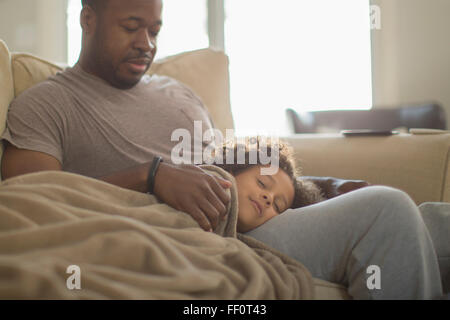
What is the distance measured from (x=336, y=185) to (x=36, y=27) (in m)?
2.63

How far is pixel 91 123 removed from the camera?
1.10m

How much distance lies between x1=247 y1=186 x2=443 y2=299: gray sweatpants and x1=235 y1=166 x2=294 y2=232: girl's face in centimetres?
6

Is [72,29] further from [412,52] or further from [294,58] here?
[412,52]

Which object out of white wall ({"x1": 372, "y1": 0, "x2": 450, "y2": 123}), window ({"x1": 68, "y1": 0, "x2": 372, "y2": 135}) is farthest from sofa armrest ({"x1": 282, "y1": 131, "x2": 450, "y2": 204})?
white wall ({"x1": 372, "y1": 0, "x2": 450, "y2": 123})

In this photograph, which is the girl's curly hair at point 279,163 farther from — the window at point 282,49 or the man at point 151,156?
the window at point 282,49

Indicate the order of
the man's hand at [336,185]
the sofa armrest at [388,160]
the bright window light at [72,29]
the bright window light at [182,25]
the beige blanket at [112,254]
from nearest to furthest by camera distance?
the beige blanket at [112,254] < the man's hand at [336,185] < the sofa armrest at [388,160] < the bright window light at [72,29] < the bright window light at [182,25]

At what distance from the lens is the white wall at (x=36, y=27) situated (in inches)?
107

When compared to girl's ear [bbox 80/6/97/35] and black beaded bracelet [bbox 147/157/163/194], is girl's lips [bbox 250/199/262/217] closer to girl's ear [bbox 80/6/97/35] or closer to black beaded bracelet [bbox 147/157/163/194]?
black beaded bracelet [bbox 147/157/163/194]

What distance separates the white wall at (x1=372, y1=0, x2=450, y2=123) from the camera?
8.32 ft

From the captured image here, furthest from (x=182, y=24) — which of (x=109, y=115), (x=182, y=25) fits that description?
(x=109, y=115)

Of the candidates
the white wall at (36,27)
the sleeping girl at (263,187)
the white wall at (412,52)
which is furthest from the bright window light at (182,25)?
the sleeping girl at (263,187)

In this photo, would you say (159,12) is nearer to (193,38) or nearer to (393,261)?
(393,261)

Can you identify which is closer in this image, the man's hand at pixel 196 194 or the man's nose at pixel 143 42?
the man's hand at pixel 196 194

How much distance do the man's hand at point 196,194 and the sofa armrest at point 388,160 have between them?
0.63 m
